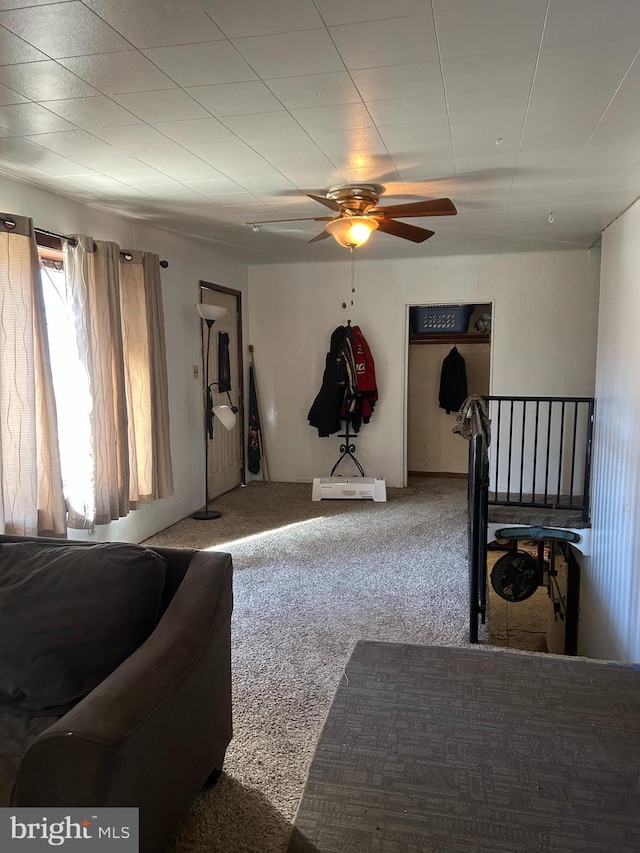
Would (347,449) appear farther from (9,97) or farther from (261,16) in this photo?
(261,16)

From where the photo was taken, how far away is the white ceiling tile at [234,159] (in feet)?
9.32

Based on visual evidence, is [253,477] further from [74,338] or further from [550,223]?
[550,223]

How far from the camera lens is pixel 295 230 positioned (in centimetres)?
470

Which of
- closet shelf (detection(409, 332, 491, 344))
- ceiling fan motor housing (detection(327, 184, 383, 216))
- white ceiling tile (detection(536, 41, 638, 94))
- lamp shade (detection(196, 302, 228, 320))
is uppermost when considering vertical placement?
white ceiling tile (detection(536, 41, 638, 94))

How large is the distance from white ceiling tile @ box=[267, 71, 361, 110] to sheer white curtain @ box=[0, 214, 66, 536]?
5.40ft

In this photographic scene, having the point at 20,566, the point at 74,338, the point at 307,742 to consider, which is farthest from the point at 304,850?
the point at 74,338

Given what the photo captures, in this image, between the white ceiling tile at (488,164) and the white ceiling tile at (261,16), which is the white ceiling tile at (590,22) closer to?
the white ceiling tile at (261,16)

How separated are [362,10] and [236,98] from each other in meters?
0.75

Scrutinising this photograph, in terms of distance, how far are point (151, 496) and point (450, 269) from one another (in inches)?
139

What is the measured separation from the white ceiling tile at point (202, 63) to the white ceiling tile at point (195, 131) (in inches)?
14.8

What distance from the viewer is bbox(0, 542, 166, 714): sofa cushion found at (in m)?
1.66

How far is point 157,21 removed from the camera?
1.75 metres

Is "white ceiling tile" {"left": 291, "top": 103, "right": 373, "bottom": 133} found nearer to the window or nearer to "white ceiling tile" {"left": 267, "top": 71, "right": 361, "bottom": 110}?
"white ceiling tile" {"left": 267, "top": 71, "right": 361, "bottom": 110}

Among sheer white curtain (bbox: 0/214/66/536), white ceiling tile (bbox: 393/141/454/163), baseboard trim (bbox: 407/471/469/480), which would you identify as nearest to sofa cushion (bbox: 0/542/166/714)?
sheer white curtain (bbox: 0/214/66/536)
